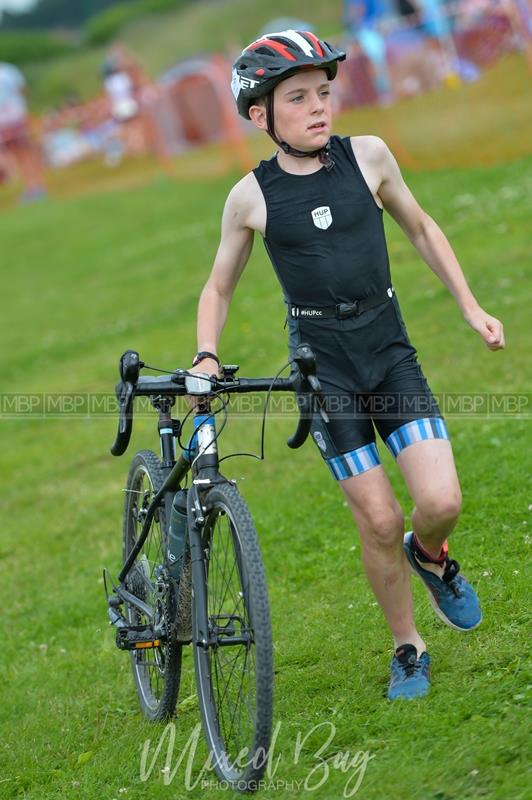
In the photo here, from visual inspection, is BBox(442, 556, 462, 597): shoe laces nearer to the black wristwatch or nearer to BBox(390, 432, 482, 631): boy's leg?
BBox(390, 432, 482, 631): boy's leg

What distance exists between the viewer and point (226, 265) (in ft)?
17.6

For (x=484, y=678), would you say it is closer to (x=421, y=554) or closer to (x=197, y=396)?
(x=421, y=554)

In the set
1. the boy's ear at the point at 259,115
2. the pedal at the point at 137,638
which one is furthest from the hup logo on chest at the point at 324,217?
the pedal at the point at 137,638

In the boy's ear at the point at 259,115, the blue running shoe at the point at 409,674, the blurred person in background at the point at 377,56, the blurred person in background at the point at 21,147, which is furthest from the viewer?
the blurred person in background at the point at 21,147

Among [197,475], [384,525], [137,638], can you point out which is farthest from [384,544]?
[137,638]

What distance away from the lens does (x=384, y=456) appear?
9.09 m

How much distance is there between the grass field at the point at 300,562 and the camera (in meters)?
4.88

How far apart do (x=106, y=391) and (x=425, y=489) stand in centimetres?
902

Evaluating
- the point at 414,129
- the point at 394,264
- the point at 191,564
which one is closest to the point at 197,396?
the point at 191,564

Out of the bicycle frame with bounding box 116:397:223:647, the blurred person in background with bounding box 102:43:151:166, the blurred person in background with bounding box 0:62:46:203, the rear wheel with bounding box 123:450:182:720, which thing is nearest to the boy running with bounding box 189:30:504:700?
the bicycle frame with bounding box 116:397:223:647

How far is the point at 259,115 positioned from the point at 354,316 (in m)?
0.96

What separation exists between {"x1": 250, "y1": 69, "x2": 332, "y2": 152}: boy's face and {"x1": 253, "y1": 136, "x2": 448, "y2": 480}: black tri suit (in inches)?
6.0

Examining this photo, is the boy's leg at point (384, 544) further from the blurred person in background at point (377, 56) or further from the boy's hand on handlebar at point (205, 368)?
the blurred person in background at point (377, 56)

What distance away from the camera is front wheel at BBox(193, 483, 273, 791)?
4422mm
